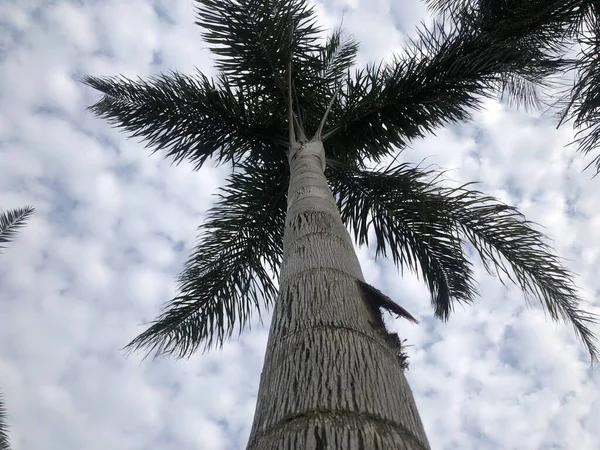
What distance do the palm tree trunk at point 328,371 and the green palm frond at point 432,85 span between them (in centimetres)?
375

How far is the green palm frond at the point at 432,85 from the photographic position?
570cm

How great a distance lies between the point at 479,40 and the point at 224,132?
330 centimetres

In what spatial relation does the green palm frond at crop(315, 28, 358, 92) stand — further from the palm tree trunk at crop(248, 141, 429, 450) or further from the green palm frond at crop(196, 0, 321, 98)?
the palm tree trunk at crop(248, 141, 429, 450)

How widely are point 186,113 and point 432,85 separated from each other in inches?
123

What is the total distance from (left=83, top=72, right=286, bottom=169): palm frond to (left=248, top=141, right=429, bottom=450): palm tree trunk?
12.5 ft

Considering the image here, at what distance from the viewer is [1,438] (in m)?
9.84

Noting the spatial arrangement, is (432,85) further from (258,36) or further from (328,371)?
(328,371)

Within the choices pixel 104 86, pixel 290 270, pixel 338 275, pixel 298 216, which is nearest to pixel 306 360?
pixel 338 275

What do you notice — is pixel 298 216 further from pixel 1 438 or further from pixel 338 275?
pixel 1 438

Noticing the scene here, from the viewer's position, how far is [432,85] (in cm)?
625

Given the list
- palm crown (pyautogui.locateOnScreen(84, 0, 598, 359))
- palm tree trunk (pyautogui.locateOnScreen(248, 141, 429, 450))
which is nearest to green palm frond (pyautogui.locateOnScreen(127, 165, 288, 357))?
palm crown (pyautogui.locateOnScreen(84, 0, 598, 359))

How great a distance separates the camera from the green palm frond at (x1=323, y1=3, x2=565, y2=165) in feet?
18.7

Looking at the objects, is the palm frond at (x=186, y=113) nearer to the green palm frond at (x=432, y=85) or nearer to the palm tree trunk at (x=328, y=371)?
the green palm frond at (x=432, y=85)

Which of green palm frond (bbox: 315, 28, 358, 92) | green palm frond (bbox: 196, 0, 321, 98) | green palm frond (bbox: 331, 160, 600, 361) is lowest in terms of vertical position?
green palm frond (bbox: 331, 160, 600, 361)
